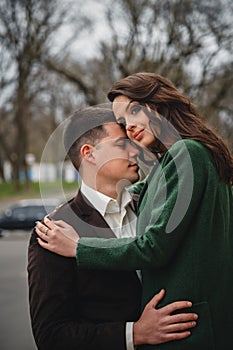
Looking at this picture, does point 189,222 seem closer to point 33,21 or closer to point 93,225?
point 93,225

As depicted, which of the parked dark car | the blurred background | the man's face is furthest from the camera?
the parked dark car

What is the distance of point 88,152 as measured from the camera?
6.07 ft

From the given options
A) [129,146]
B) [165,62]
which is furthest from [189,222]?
[165,62]

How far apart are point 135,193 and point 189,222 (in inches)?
14.8

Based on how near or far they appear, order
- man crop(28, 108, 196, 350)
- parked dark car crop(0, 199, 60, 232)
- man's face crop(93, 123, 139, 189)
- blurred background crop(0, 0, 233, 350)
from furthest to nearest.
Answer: parked dark car crop(0, 199, 60, 232) < blurred background crop(0, 0, 233, 350) < man's face crop(93, 123, 139, 189) < man crop(28, 108, 196, 350)

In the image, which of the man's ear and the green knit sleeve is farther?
the man's ear

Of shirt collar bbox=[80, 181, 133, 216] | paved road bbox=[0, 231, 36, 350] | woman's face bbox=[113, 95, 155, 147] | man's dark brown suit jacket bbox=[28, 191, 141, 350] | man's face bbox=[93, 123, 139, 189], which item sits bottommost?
paved road bbox=[0, 231, 36, 350]

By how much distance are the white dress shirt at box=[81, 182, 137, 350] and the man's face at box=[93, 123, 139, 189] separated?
0.18 ft

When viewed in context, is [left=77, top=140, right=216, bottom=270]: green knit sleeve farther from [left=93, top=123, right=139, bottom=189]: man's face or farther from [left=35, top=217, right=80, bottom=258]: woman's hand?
[left=93, top=123, right=139, bottom=189]: man's face

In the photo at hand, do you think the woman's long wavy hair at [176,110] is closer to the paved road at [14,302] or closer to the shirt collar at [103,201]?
the shirt collar at [103,201]

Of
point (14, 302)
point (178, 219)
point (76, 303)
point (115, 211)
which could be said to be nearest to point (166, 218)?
point (178, 219)

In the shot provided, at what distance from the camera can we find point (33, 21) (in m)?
17.0

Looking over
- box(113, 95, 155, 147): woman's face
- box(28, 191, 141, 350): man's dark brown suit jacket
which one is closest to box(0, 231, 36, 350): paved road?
box(28, 191, 141, 350): man's dark brown suit jacket

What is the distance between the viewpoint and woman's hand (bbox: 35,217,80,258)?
1.69m
